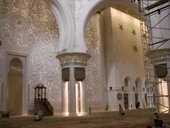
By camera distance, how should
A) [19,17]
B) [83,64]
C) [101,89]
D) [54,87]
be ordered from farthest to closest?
Result: 1. [101,89]
2. [54,87]
3. [19,17]
4. [83,64]

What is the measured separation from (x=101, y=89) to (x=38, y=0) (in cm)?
639

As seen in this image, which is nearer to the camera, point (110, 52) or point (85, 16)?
point (85, 16)

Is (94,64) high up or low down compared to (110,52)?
down

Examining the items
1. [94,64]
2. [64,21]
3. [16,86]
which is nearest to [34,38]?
[64,21]

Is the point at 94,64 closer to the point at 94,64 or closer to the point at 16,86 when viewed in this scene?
the point at 94,64

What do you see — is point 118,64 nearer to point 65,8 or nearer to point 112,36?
point 112,36

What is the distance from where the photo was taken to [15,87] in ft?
36.0

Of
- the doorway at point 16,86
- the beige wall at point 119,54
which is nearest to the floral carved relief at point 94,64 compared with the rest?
the beige wall at point 119,54

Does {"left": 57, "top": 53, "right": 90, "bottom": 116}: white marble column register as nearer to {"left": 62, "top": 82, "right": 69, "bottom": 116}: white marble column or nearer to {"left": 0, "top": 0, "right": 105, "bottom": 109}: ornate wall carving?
{"left": 62, "top": 82, "right": 69, "bottom": 116}: white marble column

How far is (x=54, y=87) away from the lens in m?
11.8

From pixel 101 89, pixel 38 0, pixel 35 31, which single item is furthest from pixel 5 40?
pixel 101 89

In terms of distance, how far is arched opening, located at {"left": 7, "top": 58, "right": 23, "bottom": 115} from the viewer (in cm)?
1071

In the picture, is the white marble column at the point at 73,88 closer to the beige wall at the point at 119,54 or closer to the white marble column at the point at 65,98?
the white marble column at the point at 65,98

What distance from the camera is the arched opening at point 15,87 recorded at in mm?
10711
